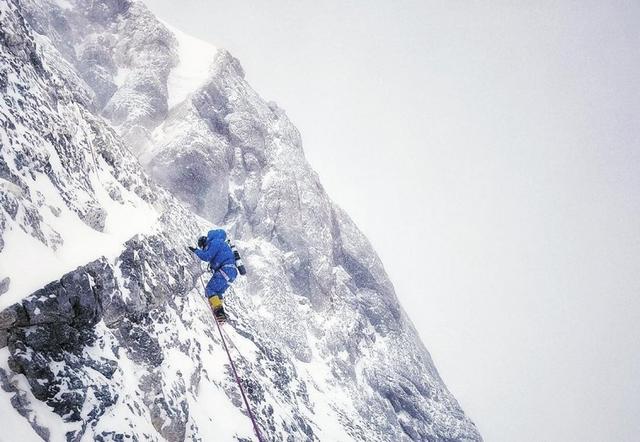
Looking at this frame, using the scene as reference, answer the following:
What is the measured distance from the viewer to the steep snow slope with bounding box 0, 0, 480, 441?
7691 mm

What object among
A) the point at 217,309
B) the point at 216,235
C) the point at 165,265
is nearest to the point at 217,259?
the point at 216,235

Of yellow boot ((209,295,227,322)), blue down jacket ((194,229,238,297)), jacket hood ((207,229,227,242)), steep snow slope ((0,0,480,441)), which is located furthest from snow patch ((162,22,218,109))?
yellow boot ((209,295,227,322))

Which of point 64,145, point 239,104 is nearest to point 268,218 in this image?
point 239,104

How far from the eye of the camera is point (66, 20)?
121 feet

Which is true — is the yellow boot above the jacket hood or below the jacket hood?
below

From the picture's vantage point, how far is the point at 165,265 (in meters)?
13.2

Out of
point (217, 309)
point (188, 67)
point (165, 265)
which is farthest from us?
point (188, 67)

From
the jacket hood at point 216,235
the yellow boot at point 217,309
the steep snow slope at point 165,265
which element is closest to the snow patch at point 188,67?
the steep snow slope at point 165,265

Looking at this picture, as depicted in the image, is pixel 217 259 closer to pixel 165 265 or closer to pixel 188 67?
pixel 165 265

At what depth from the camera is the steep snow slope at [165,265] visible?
7.69 meters

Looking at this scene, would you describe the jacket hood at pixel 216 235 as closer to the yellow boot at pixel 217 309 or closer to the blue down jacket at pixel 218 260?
the blue down jacket at pixel 218 260

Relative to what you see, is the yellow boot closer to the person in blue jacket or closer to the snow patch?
the person in blue jacket

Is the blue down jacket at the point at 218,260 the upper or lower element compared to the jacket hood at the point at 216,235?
lower

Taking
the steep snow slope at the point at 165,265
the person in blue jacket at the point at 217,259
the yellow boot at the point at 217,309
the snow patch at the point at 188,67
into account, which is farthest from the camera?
the snow patch at the point at 188,67
